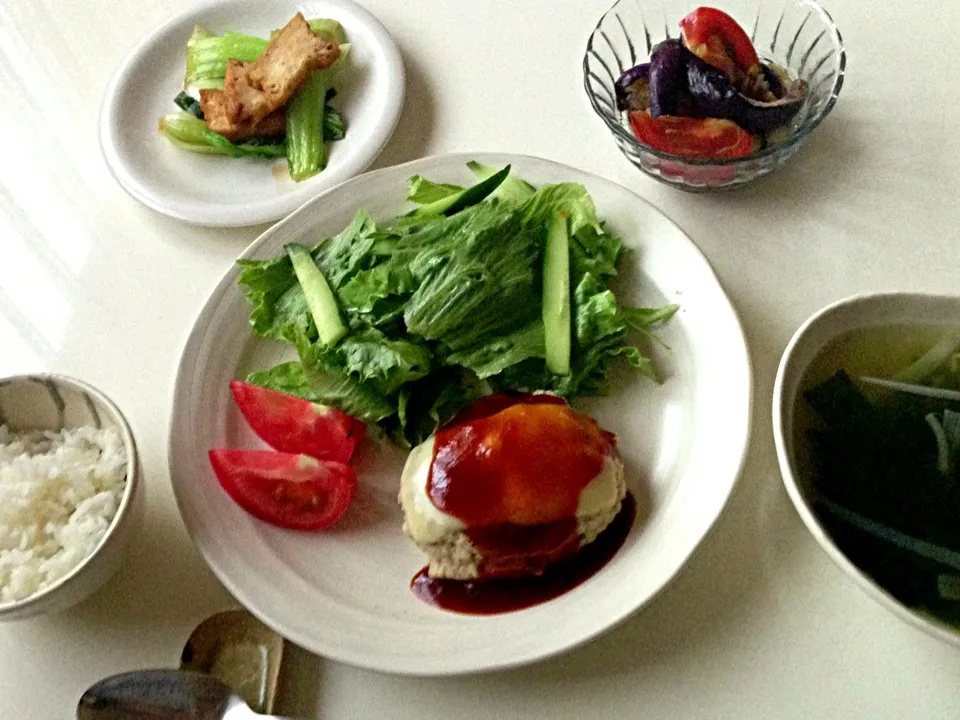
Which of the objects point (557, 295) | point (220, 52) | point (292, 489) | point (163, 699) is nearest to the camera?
point (163, 699)

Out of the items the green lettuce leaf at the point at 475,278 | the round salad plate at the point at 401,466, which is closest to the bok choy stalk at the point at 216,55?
the round salad plate at the point at 401,466

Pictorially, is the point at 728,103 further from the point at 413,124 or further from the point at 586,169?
the point at 413,124

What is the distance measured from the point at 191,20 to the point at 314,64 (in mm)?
433

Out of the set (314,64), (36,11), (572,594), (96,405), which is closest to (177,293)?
(96,405)

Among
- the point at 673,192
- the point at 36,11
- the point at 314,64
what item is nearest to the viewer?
the point at 673,192

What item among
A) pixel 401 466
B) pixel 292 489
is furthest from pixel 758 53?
pixel 292 489

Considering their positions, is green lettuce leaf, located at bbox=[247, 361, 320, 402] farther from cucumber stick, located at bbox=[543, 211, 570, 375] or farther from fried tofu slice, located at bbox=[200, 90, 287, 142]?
fried tofu slice, located at bbox=[200, 90, 287, 142]

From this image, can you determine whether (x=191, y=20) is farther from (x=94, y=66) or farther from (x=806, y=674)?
(x=806, y=674)

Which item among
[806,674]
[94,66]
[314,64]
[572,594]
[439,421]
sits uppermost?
[94,66]

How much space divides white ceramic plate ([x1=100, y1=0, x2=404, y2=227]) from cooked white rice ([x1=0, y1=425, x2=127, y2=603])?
0.54 meters

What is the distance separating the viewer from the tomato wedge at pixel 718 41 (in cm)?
139

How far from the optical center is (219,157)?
1636 mm

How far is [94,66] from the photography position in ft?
6.14

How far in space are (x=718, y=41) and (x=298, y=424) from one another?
99 cm
